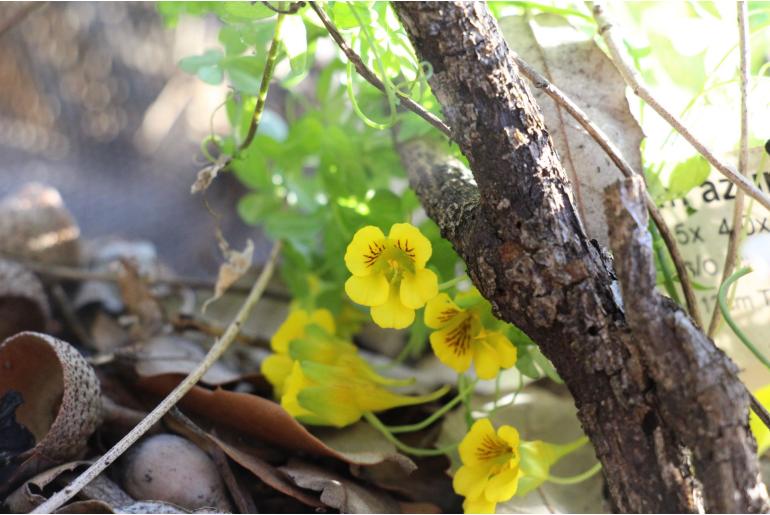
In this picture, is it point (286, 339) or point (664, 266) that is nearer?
point (664, 266)

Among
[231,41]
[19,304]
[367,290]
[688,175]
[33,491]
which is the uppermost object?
[231,41]

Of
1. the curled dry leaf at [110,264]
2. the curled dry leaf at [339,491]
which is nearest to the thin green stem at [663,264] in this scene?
the curled dry leaf at [339,491]

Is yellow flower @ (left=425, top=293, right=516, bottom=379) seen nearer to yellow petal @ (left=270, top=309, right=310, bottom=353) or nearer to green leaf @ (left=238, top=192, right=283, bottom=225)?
yellow petal @ (left=270, top=309, right=310, bottom=353)

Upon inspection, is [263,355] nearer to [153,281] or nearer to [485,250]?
[153,281]

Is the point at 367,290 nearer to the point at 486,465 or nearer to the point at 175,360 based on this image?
the point at 486,465

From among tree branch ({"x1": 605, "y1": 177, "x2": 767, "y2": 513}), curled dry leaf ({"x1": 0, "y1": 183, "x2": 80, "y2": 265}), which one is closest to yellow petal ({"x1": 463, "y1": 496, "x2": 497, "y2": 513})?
tree branch ({"x1": 605, "y1": 177, "x2": 767, "y2": 513})

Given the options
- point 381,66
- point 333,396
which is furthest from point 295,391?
point 381,66

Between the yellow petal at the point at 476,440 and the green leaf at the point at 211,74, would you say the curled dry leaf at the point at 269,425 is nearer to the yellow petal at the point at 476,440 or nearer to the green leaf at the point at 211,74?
the yellow petal at the point at 476,440
